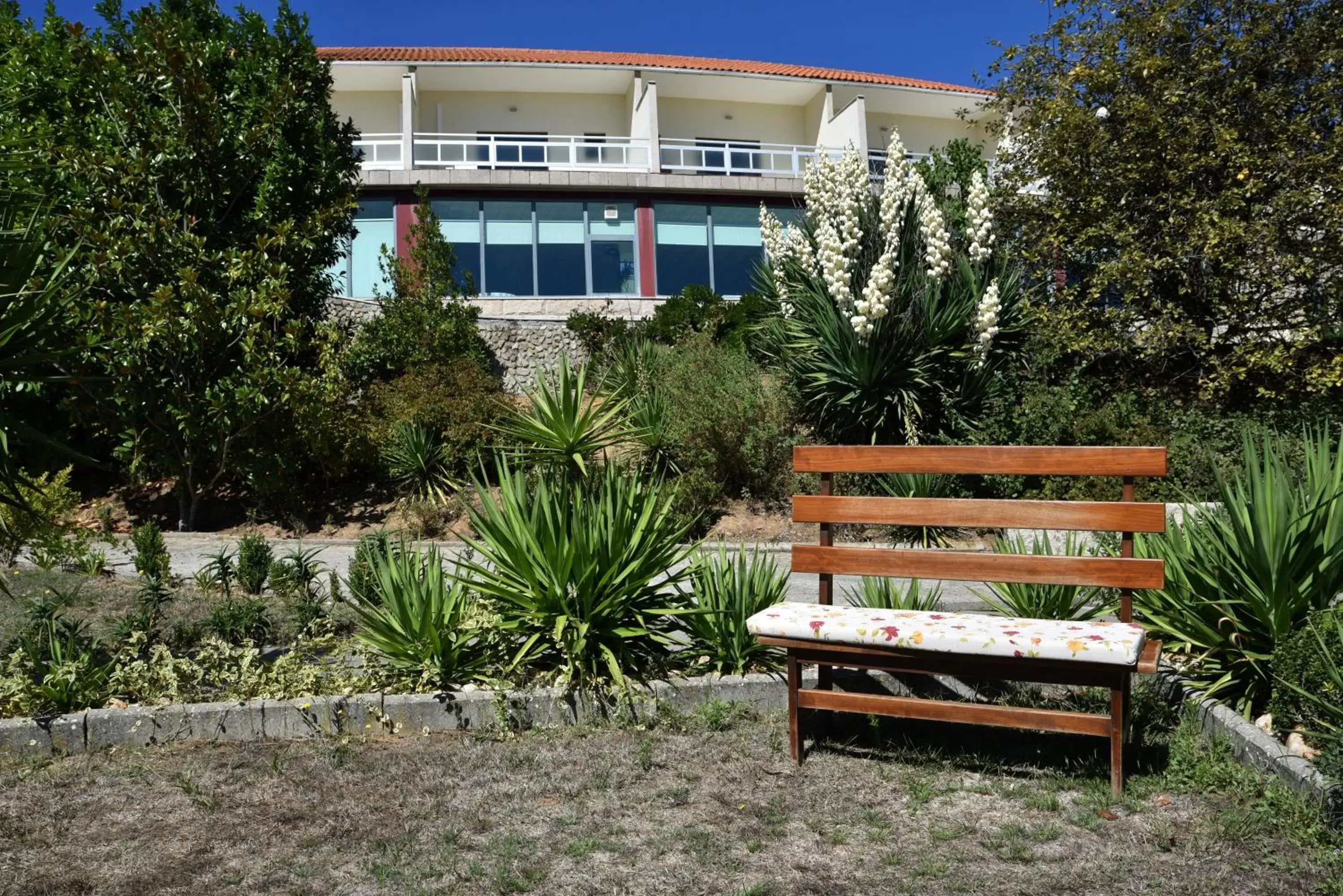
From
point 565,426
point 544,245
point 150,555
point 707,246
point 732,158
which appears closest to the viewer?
point 565,426

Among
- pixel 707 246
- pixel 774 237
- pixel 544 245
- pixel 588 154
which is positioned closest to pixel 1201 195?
pixel 774 237

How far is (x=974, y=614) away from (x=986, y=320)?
856cm

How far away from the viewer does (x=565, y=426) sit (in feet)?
24.5

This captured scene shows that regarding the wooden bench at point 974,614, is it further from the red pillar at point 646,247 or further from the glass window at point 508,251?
the red pillar at point 646,247

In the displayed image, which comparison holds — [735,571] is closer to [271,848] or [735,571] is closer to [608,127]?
[271,848]

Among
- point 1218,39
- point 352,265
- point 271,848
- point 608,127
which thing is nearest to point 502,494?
point 271,848

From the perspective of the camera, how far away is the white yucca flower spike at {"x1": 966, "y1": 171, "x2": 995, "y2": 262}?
12602 mm

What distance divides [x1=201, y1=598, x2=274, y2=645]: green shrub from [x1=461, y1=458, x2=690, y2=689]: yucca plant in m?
1.50

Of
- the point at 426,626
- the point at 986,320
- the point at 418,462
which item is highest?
the point at 986,320

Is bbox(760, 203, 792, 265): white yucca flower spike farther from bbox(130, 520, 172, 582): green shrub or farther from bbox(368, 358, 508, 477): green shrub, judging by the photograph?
bbox(130, 520, 172, 582): green shrub

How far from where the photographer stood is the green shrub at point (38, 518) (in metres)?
6.26

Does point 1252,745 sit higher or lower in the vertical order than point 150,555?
lower

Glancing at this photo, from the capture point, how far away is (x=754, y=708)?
485cm

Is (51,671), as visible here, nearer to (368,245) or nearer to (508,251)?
(508,251)
